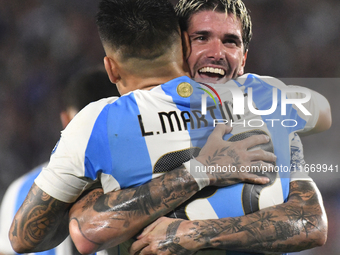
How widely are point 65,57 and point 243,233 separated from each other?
3.57 m

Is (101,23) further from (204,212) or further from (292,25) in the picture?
(292,25)

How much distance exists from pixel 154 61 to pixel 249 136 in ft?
1.95

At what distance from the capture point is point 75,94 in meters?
3.26

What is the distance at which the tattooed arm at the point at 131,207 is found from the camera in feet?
4.67

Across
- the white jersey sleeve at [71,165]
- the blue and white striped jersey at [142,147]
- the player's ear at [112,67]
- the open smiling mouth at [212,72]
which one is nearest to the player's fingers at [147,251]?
the blue and white striped jersey at [142,147]

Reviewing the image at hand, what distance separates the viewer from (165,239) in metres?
1.42

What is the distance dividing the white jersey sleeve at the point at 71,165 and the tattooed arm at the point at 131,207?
10cm

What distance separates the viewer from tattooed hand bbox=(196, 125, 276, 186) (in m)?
1.51

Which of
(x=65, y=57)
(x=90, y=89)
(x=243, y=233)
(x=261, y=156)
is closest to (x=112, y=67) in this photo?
(x=261, y=156)

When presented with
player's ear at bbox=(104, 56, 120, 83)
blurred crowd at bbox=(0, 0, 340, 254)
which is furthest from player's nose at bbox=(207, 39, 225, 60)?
blurred crowd at bbox=(0, 0, 340, 254)

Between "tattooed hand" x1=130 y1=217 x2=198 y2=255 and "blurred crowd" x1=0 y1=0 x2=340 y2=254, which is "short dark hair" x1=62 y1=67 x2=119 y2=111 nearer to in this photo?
"blurred crowd" x1=0 y1=0 x2=340 y2=254

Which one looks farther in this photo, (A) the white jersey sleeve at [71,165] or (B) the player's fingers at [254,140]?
(B) the player's fingers at [254,140]

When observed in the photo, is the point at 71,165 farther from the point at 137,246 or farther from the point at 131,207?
the point at 137,246

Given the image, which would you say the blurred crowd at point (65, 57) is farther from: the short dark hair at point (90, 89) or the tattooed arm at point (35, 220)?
the tattooed arm at point (35, 220)
